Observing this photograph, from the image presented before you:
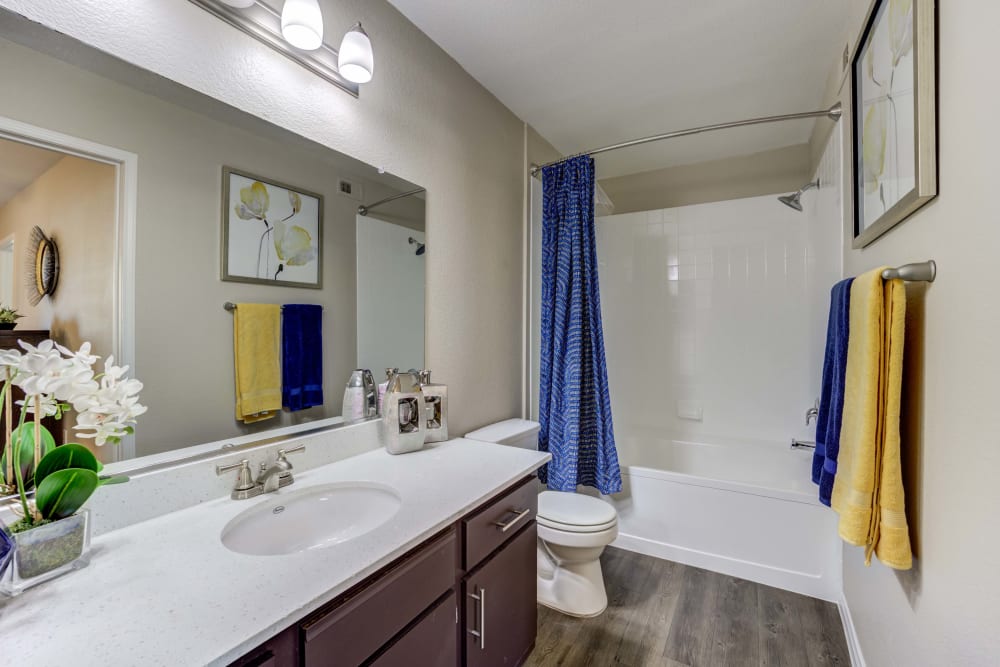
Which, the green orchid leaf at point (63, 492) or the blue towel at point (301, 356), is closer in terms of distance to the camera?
the green orchid leaf at point (63, 492)

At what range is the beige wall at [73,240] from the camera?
2.74 ft

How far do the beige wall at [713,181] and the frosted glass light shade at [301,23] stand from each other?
2733 mm

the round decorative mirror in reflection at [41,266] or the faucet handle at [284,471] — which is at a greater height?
the round decorative mirror in reflection at [41,266]

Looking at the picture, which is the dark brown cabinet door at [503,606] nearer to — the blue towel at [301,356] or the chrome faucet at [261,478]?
the chrome faucet at [261,478]

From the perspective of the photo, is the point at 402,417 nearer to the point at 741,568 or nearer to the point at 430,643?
the point at 430,643

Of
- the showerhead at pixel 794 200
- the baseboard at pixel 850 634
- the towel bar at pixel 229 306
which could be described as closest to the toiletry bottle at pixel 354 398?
the towel bar at pixel 229 306

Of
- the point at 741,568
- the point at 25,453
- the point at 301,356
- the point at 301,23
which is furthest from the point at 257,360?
the point at 741,568

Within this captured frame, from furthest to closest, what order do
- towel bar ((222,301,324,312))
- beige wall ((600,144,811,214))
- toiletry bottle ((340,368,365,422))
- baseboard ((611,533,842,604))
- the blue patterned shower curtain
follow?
1. beige wall ((600,144,811,214))
2. the blue patterned shower curtain
3. baseboard ((611,533,842,604))
4. toiletry bottle ((340,368,365,422))
5. towel bar ((222,301,324,312))

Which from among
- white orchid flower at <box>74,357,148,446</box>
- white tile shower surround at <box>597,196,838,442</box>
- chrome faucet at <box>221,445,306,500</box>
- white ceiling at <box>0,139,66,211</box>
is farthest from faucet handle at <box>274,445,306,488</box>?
white tile shower surround at <box>597,196,838,442</box>

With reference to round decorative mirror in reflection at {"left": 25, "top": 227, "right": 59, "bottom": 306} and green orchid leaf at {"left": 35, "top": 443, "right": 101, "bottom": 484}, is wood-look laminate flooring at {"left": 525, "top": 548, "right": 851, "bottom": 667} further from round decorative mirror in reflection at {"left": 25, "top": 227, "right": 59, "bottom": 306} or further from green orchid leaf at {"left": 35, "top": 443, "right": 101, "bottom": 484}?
round decorative mirror in reflection at {"left": 25, "top": 227, "right": 59, "bottom": 306}

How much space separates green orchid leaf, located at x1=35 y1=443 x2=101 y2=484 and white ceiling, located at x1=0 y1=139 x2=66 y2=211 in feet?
1.60

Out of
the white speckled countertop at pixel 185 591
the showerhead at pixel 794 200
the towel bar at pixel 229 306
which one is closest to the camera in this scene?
the white speckled countertop at pixel 185 591

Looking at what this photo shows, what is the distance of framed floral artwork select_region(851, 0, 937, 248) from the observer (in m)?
0.93

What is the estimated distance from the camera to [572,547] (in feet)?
5.87
